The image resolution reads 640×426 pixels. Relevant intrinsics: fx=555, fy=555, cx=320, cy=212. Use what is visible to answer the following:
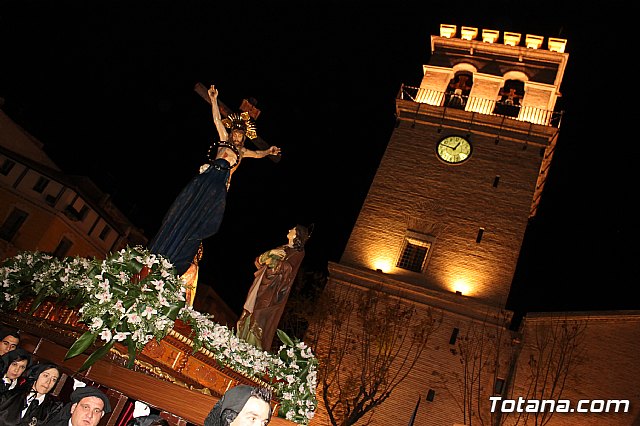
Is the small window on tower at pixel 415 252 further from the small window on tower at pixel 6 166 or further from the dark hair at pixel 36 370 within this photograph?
the small window on tower at pixel 6 166

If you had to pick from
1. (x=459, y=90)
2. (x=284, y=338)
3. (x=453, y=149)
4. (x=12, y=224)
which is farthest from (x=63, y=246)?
(x=284, y=338)

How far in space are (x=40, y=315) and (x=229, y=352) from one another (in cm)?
248

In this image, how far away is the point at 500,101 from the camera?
27078 millimetres

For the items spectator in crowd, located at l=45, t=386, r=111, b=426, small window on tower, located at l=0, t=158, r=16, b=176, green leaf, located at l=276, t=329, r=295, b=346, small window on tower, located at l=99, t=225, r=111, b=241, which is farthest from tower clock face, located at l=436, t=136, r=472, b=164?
small window on tower, located at l=0, t=158, r=16, b=176

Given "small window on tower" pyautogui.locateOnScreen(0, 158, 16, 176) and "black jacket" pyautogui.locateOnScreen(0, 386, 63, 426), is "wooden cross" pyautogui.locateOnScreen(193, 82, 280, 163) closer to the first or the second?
"black jacket" pyautogui.locateOnScreen(0, 386, 63, 426)

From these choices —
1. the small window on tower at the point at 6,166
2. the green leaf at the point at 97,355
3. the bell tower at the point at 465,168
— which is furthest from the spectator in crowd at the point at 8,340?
the small window on tower at the point at 6,166

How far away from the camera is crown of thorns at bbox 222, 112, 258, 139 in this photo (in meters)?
9.46

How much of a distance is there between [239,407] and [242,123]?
6712 mm

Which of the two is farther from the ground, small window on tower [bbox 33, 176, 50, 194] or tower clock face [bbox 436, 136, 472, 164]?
tower clock face [bbox 436, 136, 472, 164]

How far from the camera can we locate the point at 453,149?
2642 cm

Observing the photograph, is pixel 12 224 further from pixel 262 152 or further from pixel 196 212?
pixel 196 212

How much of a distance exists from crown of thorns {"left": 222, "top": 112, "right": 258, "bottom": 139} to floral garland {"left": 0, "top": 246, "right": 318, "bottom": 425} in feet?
11.1

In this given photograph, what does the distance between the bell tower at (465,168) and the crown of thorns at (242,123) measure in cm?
1481

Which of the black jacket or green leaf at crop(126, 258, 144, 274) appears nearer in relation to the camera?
the black jacket
